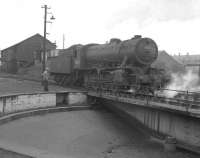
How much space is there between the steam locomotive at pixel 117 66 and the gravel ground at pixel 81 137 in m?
2.61

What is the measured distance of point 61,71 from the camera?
931 inches

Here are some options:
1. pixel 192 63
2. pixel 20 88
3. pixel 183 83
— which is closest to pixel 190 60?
pixel 192 63

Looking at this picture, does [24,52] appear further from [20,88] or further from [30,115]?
[30,115]

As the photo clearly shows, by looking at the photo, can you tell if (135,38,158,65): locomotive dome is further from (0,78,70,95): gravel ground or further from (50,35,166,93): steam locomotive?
(0,78,70,95): gravel ground

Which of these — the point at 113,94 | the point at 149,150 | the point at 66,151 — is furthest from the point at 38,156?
the point at 113,94

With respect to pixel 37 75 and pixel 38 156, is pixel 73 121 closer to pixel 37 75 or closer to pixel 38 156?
pixel 38 156

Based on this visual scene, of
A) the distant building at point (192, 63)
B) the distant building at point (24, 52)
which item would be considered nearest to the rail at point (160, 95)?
the distant building at point (192, 63)

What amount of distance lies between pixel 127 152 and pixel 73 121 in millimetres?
4209

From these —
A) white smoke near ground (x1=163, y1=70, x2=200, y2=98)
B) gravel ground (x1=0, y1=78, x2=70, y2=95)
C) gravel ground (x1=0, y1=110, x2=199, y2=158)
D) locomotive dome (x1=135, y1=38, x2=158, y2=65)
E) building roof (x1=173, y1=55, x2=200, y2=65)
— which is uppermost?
building roof (x1=173, y1=55, x2=200, y2=65)

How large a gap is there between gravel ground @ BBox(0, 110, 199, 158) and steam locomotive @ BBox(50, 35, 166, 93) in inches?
103

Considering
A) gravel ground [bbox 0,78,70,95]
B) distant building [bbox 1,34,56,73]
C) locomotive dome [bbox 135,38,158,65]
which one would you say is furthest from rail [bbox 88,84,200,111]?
distant building [bbox 1,34,56,73]

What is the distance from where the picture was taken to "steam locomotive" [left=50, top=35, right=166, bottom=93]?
16.2m

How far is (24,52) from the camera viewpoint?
3853 centimetres

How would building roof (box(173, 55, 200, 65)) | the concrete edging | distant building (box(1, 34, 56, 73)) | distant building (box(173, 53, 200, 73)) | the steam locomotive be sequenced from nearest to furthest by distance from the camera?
the concrete edging
the steam locomotive
distant building (box(173, 53, 200, 73))
distant building (box(1, 34, 56, 73))
building roof (box(173, 55, 200, 65))
